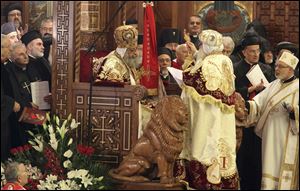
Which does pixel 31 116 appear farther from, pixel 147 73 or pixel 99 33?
pixel 99 33

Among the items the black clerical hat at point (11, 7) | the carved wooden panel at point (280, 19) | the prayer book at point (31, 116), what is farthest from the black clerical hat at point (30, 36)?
the carved wooden panel at point (280, 19)

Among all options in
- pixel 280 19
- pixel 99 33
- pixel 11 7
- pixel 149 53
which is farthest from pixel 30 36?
pixel 280 19

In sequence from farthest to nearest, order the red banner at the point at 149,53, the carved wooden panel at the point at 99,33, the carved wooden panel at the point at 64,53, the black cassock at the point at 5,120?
1. the carved wooden panel at the point at 99,33
2. the red banner at the point at 149,53
3. the carved wooden panel at the point at 64,53
4. the black cassock at the point at 5,120

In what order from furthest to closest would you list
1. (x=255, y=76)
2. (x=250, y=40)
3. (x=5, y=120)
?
(x=250, y=40) → (x=255, y=76) → (x=5, y=120)

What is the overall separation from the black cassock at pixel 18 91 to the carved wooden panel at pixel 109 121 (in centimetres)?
49

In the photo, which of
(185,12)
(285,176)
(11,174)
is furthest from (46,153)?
(185,12)

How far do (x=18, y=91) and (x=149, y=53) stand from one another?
4.52 ft

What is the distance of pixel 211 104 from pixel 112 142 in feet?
3.46

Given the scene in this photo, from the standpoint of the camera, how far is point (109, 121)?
414 inches

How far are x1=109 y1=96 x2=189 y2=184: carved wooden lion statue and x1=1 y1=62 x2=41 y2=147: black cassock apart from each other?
1.08 metres

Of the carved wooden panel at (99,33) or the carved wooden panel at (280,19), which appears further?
the carved wooden panel at (280,19)

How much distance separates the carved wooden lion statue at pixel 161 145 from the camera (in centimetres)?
1005

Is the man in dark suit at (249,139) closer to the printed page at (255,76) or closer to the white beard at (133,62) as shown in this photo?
the printed page at (255,76)

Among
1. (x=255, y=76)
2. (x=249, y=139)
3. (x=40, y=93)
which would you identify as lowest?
(x=249, y=139)
